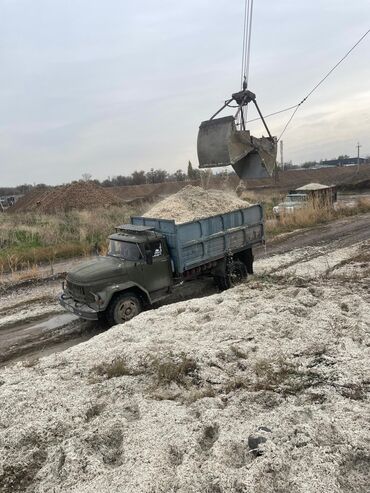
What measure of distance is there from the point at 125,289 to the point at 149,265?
0.74 meters

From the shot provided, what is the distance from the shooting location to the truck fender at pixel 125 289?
7771 mm

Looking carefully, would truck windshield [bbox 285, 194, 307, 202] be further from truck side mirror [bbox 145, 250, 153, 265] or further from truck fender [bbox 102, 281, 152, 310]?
truck fender [bbox 102, 281, 152, 310]

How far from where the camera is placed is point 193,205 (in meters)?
9.94

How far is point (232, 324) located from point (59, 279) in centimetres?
801

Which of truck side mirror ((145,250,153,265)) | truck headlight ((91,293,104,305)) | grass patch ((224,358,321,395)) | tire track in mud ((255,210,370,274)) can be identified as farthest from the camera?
tire track in mud ((255,210,370,274))

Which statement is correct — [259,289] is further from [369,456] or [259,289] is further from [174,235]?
[369,456]

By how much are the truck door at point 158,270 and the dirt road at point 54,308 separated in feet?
4.29

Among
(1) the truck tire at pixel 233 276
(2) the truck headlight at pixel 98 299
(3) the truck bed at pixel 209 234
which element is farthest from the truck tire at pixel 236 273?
(2) the truck headlight at pixel 98 299

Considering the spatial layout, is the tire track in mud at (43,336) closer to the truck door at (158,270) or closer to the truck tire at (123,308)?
the truck tire at (123,308)

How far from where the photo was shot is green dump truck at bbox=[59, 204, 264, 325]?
792 cm

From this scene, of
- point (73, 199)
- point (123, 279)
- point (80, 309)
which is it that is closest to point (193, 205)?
point (123, 279)

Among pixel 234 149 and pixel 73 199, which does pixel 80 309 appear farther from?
pixel 73 199

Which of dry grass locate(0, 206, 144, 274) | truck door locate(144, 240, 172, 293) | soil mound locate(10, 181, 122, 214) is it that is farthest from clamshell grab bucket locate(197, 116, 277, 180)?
soil mound locate(10, 181, 122, 214)

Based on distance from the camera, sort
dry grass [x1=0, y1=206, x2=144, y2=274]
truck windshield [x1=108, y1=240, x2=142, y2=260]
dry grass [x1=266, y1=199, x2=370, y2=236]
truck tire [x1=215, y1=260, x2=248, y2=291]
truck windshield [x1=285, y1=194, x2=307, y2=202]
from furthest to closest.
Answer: truck windshield [x1=285, y1=194, x2=307, y2=202], dry grass [x1=266, y1=199, x2=370, y2=236], dry grass [x1=0, y1=206, x2=144, y2=274], truck tire [x1=215, y1=260, x2=248, y2=291], truck windshield [x1=108, y1=240, x2=142, y2=260]
